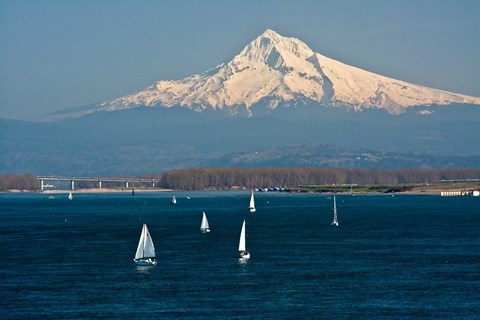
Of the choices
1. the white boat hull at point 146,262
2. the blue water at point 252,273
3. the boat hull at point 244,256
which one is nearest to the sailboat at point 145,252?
the white boat hull at point 146,262

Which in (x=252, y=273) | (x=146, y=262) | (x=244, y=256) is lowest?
(x=252, y=273)

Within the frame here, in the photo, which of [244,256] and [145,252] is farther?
[244,256]

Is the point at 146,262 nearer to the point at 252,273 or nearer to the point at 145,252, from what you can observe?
the point at 145,252

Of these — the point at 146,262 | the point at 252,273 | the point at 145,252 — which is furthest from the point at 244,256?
the point at 252,273

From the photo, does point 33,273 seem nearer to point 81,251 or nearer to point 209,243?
point 81,251

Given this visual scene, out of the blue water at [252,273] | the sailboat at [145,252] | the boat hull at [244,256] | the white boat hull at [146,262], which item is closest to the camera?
the blue water at [252,273]

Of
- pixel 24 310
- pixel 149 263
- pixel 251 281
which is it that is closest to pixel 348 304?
pixel 251 281

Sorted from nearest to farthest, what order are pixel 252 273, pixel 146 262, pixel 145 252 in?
pixel 252 273
pixel 146 262
pixel 145 252

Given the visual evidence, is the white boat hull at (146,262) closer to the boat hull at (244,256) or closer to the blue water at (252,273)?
the blue water at (252,273)
